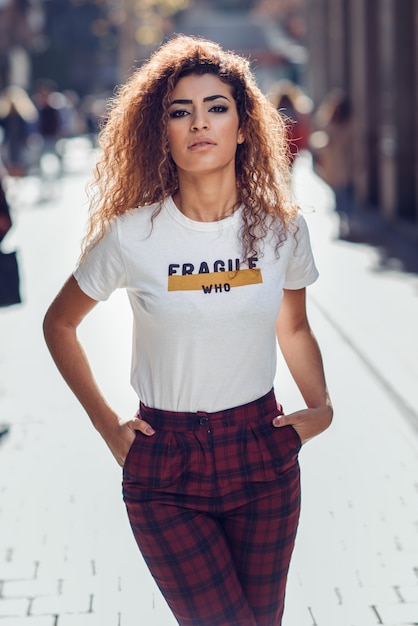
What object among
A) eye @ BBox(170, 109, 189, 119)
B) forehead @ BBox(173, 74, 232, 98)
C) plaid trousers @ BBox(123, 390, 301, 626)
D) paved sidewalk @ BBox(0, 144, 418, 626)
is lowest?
paved sidewalk @ BBox(0, 144, 418, 626)

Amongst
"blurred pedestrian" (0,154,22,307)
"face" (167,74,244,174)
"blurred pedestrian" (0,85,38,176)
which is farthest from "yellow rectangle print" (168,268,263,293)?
"blurred pedestrian" (0,85,38,176)

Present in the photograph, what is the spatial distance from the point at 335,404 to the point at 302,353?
438 cm

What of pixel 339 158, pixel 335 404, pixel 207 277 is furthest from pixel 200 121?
pixel 339 158

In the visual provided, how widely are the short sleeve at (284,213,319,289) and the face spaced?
26cm

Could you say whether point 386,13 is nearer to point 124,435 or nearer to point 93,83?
point 124,435

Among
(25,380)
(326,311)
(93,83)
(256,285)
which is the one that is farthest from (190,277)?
(93,83)

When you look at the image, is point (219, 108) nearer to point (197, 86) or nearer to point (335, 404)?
point (197, 86)

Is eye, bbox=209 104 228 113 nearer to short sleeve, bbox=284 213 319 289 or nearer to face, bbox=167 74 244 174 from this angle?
face, bbox=167 74 244 174

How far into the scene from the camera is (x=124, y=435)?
2965mm

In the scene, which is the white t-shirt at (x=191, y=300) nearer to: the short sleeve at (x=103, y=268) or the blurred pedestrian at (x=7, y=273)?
the short sleeve at (x=103, y=268)

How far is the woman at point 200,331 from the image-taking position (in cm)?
291

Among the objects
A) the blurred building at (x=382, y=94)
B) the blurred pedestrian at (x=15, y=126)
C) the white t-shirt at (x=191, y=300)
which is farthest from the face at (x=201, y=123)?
the blurred pedestrian at (x=15, y=126)

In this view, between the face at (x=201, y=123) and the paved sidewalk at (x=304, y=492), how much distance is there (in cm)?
43

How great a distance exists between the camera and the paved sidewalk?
462 centimetres
